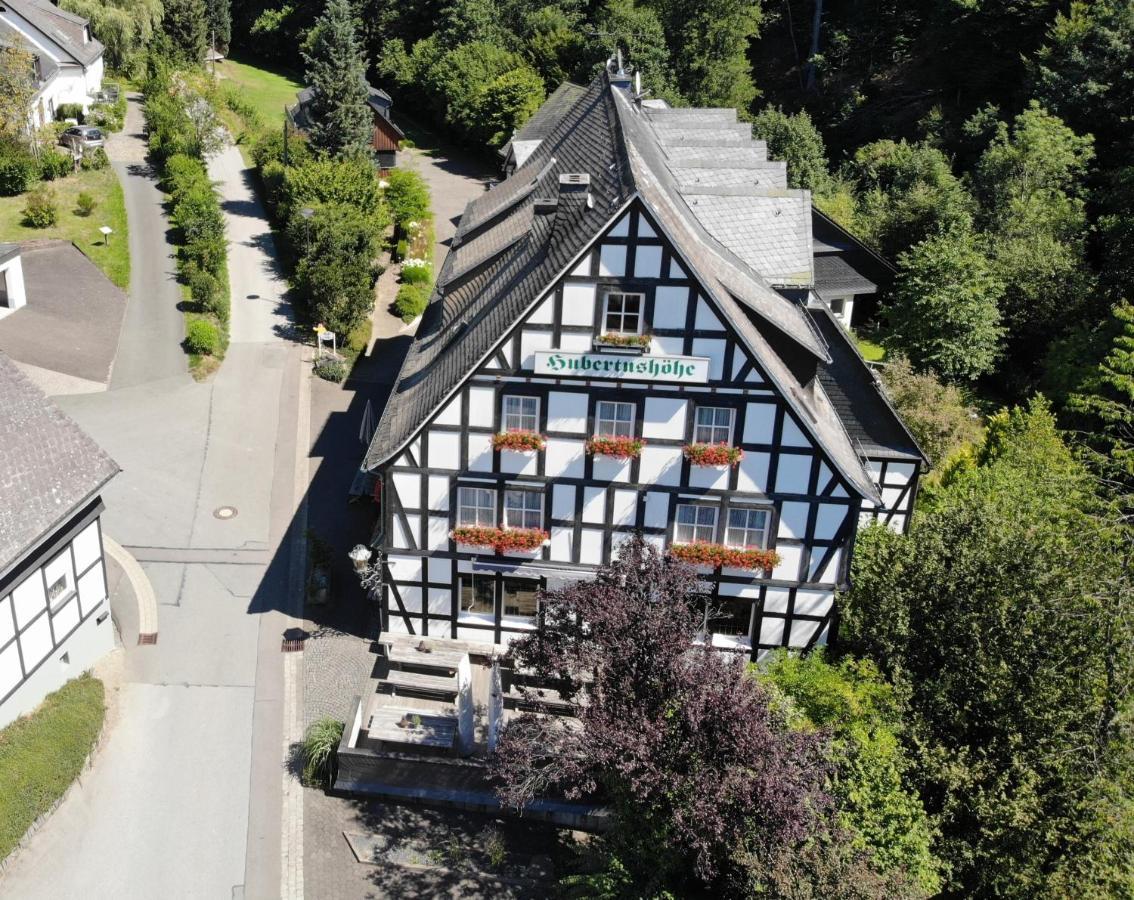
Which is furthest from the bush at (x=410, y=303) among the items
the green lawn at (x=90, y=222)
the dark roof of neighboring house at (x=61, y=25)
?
the dark roof of neighboring house at (x=61, y=25)

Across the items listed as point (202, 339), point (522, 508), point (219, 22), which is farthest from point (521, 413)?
point (219, 22)

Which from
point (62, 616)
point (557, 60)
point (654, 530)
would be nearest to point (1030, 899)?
point (654, 530)

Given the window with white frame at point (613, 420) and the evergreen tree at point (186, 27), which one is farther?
the evergreen tree at point (186, 27)

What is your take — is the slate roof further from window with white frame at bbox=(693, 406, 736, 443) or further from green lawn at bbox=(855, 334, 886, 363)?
window with white frame at bbox=(693, 406, 736, 443)

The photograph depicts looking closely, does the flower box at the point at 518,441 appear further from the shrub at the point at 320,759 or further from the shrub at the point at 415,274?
the shrub at the point at 415,274

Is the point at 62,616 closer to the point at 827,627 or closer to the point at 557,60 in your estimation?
the point at 827,627

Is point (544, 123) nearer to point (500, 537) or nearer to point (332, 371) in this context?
point (332, 371)
